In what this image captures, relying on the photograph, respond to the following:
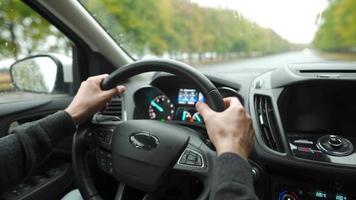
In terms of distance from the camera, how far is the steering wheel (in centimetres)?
141

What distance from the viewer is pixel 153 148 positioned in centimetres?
145

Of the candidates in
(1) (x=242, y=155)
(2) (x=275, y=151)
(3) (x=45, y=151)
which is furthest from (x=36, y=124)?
(2) (x=275, y=151)

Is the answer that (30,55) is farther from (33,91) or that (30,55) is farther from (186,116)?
(186,116)

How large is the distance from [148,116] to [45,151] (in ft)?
3.19

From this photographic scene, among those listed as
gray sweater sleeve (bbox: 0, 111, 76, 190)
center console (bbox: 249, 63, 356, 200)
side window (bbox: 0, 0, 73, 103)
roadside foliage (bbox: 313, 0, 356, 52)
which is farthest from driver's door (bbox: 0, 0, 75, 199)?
roadside foliage (bbox: 313, 0, 356, 52)

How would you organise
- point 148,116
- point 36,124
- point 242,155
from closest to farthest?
point 242,155, point 36,124, point 148,116

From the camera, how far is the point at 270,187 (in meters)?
1.94

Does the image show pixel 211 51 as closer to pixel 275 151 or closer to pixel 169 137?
pixel 275 151

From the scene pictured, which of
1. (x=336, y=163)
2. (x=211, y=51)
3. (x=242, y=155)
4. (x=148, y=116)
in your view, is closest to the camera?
(x=242, y=155)

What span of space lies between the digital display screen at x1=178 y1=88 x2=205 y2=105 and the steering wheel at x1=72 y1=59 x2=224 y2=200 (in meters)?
0.76

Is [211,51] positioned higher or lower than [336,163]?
higher

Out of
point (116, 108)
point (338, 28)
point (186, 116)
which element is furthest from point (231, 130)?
point (338, 28)

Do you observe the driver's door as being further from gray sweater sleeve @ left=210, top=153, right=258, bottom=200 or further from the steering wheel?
gray sweater sleeve @ left=210, top=153, right=258, bottom=200

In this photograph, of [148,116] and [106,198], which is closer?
[106,198]
